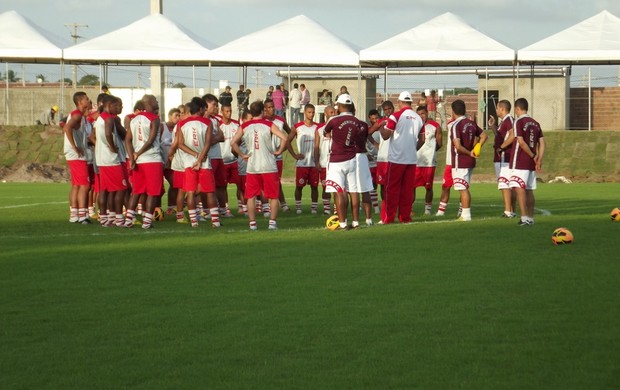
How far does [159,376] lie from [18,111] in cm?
4719

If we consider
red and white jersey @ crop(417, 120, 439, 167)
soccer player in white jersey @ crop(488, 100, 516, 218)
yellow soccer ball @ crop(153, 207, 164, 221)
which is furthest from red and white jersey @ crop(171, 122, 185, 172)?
soccer player in white jersey @ crop(488, 100, 516, 218)

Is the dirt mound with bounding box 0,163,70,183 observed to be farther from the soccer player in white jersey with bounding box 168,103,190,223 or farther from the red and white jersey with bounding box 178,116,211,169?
the red and white jersey with bounding box 178,116,211,169

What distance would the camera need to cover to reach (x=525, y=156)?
1797 centimetres

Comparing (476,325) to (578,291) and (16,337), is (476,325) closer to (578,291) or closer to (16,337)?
(578,291)

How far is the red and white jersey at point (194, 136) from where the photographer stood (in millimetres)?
18938

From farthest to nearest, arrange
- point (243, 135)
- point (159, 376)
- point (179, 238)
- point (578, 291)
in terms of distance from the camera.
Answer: point (243, 135)
point (179, 238)
point (578, 291)
point (159, 376)

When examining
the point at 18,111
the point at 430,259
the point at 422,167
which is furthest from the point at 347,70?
the point at 430,259

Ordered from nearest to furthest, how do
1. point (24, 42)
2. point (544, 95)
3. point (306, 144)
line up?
1. point (306, 144)
2. point (24, 42)
3. point (544, 95)

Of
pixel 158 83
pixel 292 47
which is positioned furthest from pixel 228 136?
pixel 158 83

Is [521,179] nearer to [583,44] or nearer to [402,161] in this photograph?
[402,161]

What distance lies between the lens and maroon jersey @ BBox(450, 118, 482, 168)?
19562mm

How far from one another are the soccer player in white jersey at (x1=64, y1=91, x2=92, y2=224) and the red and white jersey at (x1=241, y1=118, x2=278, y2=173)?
358 cm

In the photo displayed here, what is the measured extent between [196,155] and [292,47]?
76.7 feet

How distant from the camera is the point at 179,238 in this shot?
17.1m
